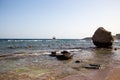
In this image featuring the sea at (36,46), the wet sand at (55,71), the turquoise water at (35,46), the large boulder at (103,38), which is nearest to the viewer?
the wet sand at (55,71)

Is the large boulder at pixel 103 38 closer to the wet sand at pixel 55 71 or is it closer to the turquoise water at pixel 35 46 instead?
the turquoise water at pixel 35 46

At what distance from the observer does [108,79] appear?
38.7 ft

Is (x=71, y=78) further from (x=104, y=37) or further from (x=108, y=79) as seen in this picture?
(x=104, y=37)

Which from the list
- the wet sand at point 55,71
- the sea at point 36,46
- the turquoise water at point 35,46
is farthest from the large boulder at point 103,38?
the wet sand at point 55,71

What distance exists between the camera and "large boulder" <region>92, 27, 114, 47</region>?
165 feet

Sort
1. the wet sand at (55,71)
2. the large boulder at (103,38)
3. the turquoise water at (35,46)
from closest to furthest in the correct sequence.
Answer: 1. the wet sand at (55,71)
2. the turquoise water at (35,46)
3. the large boulder at (103,38)

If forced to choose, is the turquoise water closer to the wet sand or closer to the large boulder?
the large boulder

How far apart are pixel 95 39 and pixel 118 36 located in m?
149

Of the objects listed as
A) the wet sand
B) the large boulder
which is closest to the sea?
the large boulder

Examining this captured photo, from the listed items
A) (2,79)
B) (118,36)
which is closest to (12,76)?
(2,79)

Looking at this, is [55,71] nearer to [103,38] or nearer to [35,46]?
[103,38]

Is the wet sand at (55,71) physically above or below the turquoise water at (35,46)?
above

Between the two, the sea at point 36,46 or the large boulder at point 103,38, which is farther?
the large boulder at point 103,38

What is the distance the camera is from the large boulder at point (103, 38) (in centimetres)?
5041
